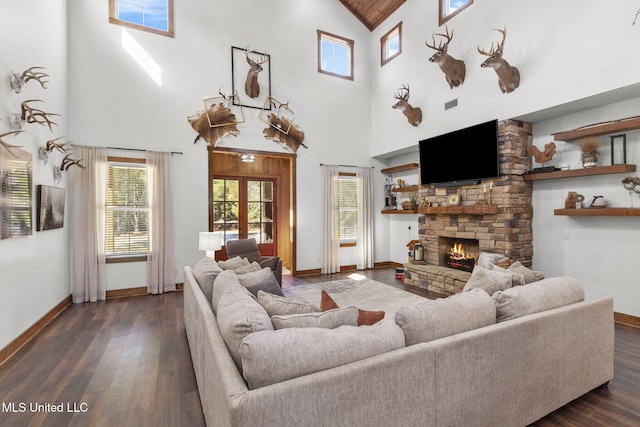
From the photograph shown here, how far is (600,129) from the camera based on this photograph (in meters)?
3.69

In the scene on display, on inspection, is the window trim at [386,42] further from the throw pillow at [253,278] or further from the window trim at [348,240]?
the throw pillow at [253,278]

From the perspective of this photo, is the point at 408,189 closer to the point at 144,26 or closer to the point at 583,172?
the point at 583,172

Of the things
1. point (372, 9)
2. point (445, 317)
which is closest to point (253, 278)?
point (445, 317)

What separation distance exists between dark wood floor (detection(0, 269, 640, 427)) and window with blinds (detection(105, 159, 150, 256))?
1.54m

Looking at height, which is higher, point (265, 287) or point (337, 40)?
point (337, 40)

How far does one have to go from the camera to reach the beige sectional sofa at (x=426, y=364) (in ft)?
4.11

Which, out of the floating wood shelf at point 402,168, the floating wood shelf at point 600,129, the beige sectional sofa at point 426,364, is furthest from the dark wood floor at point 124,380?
the floating wood shelf at point 402,168

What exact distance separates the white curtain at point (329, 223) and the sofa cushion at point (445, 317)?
16.2ft

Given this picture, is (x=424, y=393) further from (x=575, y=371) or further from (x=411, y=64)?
(x=411, y=64)

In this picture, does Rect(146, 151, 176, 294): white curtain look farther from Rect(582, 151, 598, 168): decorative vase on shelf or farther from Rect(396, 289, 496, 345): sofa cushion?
A: Rect(582, 151, 598, 168): decorative vase on shelf

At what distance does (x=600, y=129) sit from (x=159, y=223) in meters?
6.48

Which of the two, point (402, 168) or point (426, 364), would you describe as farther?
point (402, 168)

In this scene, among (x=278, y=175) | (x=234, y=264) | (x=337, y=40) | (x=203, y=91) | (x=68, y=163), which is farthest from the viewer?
(x=278, y=175)

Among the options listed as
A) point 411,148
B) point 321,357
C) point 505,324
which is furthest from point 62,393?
point 411,148
